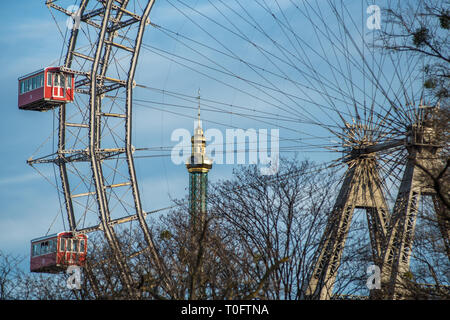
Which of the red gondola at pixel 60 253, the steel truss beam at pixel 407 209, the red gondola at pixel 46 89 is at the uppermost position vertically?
the red gondola at pixel 46 89

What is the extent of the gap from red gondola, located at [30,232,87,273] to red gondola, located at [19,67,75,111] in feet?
19.3

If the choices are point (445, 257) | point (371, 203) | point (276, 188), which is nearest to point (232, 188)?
point (276, 188)

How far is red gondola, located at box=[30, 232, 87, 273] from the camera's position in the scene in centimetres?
3594

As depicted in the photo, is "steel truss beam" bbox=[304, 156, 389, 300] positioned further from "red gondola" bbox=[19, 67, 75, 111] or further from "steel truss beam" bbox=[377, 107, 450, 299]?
"red gondola" bbox=[19, 67, 75, 111]

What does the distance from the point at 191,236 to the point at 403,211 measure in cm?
922

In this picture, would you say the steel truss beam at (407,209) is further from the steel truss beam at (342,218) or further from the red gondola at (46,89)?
the red gondola at (46,89)

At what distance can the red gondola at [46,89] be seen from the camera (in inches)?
1385

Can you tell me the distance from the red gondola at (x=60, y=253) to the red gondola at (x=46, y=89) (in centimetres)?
590

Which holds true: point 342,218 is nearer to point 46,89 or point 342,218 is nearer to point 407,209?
point 407,209

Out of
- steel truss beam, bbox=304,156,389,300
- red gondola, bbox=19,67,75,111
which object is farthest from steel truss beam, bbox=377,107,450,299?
red gondola, bbox=19,67,75,111

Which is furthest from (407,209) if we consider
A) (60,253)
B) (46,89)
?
(46,89)

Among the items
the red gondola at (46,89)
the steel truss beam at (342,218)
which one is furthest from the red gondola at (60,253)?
the steel truss beam at (342,218)

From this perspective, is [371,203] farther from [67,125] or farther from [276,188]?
[67,125]

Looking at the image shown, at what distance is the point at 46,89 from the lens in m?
35.1
